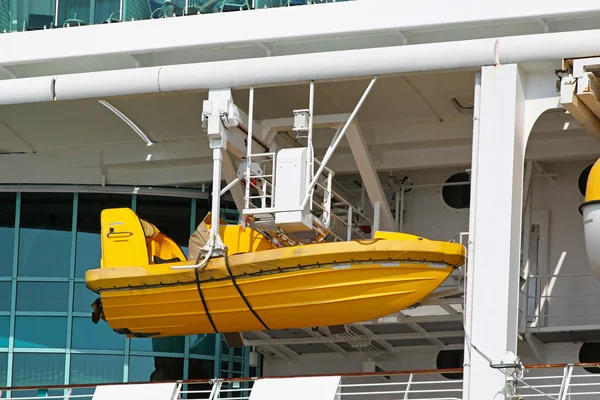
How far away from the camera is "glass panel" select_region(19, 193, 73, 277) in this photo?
19.1 m

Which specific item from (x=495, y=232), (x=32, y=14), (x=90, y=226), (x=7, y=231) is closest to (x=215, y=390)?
(x=495, y=232)

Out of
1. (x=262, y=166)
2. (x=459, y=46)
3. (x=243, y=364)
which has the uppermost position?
(x=459, y=46)

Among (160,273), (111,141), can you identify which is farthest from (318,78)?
(111,141)

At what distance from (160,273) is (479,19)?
4363 mm

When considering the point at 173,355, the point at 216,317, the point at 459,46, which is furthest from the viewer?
the point at 173,355

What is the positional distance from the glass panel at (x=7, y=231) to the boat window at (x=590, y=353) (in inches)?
296

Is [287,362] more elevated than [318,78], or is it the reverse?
[318,78]

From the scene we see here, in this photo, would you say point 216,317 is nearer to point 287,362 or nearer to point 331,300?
point 331,300

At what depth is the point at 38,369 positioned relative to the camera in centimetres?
1881

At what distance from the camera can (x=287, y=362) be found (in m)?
19.1

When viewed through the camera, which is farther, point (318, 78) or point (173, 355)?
point (173, 355)

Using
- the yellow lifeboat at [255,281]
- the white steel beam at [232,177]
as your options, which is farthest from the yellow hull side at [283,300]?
the white steel beam at [232,177]

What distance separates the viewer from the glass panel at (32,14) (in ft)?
55.8

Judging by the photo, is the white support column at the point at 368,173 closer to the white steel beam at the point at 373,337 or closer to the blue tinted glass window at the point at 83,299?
the white steel beam at the point at 373,337
